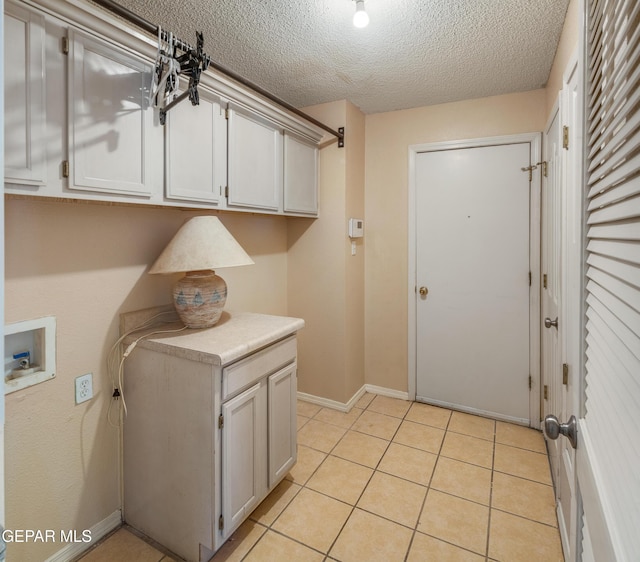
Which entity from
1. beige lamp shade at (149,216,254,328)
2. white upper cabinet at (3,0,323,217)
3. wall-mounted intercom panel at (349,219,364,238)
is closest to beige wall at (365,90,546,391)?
wall-mounted intercom panel at (349,219,364,238)

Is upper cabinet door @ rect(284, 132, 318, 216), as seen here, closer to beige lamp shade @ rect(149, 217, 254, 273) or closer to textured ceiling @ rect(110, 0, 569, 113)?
textured ceiling @ rect(110, 0, 569, 113)

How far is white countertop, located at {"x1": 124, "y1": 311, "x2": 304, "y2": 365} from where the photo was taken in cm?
155

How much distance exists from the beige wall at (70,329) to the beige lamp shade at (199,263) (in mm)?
209

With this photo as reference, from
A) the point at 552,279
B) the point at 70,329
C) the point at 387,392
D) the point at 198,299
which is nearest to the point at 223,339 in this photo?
the point at 198,299

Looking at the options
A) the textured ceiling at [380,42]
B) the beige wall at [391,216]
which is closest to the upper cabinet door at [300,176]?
the textured ceiling at [380,42]

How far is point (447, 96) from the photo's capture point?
278 cm

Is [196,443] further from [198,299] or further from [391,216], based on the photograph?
[391,216]

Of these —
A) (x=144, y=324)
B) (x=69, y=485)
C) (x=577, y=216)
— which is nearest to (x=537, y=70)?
(x=577, y=216)

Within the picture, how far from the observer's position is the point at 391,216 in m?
3.16

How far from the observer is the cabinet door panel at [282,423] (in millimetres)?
1899

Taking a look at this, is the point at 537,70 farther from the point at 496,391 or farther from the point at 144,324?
the point at 144,324

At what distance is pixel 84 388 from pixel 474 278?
2640 millimetres

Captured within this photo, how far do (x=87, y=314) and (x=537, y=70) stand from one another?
9.66 ft

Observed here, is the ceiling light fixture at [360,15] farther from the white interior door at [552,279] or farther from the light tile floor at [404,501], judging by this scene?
the light tile floor at [404,501]
